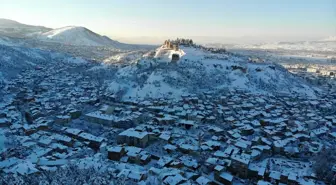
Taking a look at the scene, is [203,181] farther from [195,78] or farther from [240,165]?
[195,78]

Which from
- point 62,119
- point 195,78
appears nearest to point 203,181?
point 62,119

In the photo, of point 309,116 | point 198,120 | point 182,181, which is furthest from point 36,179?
point 309,116

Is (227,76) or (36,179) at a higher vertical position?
(227,76)

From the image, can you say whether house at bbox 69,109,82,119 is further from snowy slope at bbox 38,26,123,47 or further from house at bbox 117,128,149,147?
snowy slope at bbox 38,26,123,47

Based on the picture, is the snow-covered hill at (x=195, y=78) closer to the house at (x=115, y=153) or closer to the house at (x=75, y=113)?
the house at (x=75, y=113)

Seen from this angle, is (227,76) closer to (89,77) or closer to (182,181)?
(89,77)

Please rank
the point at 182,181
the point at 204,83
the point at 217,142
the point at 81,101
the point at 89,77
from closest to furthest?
the point at 182,181 < the point at 217,142 < the point at 81,101 < the point at 204,83 < the point at 89,77

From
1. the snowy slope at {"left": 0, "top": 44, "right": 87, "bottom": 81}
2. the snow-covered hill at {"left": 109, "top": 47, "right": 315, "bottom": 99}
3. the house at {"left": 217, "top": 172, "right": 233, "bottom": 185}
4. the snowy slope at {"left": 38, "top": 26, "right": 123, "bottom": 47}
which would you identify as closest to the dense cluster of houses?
the house at {"left": 217, "top": 172, "right": 233, "bottom": 185}
